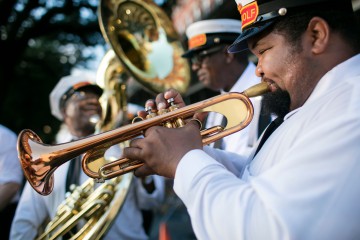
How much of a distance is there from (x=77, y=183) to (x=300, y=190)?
7.98ft

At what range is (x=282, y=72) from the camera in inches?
64.6

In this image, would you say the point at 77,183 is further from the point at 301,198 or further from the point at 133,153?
the point at 301,198

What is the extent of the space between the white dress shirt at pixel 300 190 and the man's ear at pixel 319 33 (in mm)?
224

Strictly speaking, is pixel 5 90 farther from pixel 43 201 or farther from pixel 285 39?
pixel 285 39

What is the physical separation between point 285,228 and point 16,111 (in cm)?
1454

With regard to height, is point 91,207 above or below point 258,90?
below

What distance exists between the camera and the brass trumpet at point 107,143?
1.80m

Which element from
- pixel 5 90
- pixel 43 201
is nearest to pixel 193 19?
pixel 43 201

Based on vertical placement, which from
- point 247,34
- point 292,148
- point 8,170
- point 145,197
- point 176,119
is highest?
point 247,34

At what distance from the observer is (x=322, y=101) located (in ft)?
4.70

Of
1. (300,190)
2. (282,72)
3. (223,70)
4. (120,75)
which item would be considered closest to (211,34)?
(223,70)

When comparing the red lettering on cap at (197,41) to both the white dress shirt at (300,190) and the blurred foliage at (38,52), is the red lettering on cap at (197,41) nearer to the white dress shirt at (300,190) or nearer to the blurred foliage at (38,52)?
the white dress shirt at (300,190)

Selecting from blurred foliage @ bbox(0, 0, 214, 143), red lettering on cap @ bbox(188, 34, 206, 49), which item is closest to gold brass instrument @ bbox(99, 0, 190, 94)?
red lettering on cap @ bbox(188, 34, 206, 49)

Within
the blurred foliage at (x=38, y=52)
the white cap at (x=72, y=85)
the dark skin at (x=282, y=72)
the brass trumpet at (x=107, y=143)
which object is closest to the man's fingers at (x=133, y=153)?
the dark skin at (x=282, y=72)
